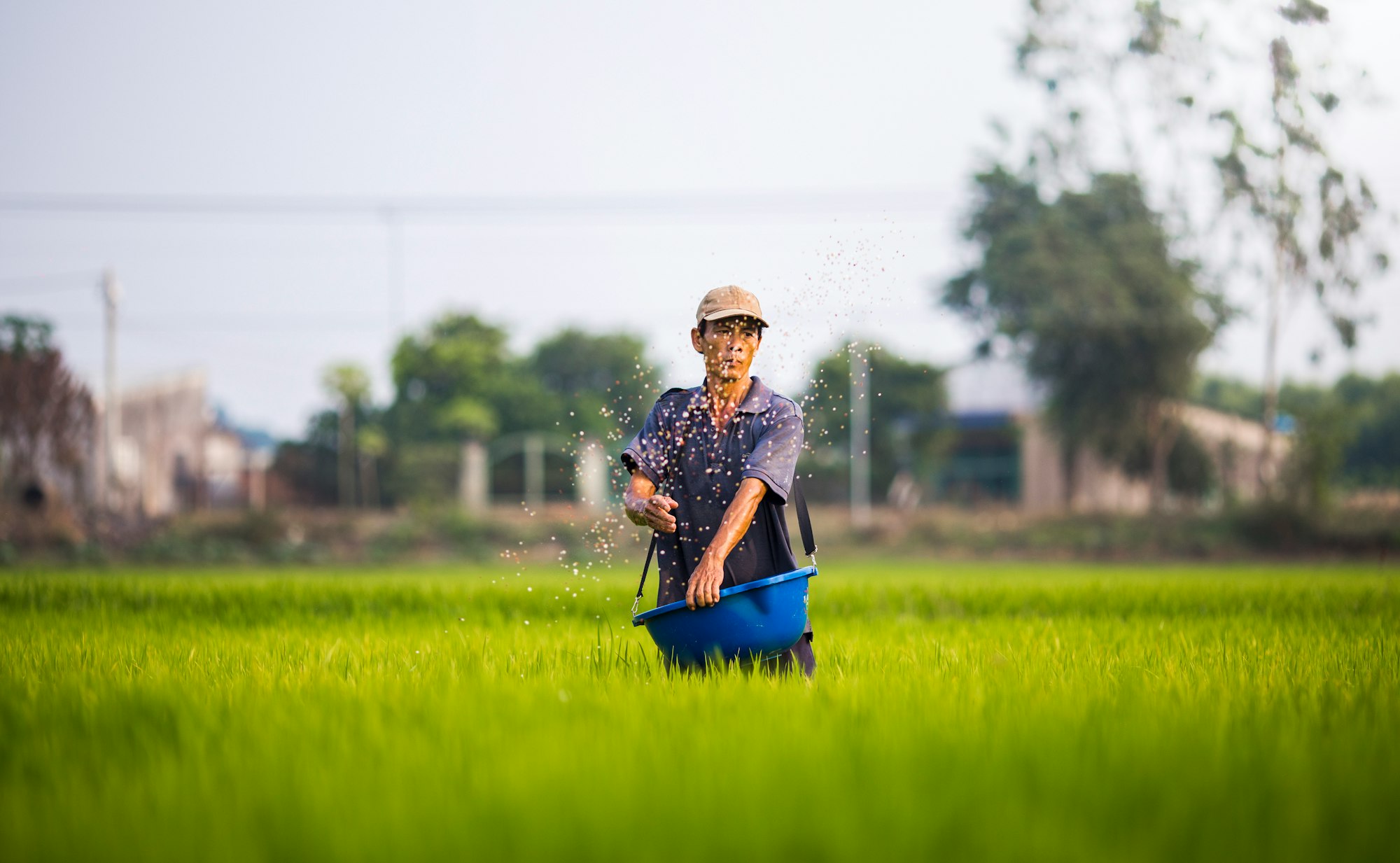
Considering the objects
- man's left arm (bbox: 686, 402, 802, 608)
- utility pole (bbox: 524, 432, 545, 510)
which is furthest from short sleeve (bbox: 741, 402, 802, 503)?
utility pole (bbox: 524, 432, 545, 510)

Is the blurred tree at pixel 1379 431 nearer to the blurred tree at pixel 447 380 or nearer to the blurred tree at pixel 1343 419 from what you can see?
the blurred tree at pixel 1343 419

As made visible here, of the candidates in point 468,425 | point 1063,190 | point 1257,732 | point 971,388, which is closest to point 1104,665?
point 1257,732

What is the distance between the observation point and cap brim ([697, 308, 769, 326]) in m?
4.05

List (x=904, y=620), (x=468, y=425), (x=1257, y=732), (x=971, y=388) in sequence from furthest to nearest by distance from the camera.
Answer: (x=971, y=388) < (x=468, y=425) < (x=904, y=620) < (x=1257, y=732)

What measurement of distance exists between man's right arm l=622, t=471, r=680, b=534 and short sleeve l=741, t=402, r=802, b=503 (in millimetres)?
321

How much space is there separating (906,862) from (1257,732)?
1.54 m

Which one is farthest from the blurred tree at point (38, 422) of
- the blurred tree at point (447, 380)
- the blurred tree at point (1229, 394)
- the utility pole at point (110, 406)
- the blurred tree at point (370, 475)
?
the blurred tree at point (1229, 394)

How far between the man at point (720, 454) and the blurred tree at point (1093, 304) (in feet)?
81.8

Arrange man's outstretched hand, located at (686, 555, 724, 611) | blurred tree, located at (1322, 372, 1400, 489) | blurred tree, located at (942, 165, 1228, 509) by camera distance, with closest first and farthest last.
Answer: man's outstretched hand, located at (686, 555, 724, 611)
blurred tree, located at (942, 165, 1228, 509)
blurred tree, located at (1322, 372, 1400, 489)

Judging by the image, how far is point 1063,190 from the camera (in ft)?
93.9

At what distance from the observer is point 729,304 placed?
4.09m

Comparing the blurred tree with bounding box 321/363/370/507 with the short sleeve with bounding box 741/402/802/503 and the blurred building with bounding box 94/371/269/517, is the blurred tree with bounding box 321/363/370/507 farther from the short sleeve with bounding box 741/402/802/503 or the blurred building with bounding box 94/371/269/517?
the short sleeve with bounding box 741/402/802/503

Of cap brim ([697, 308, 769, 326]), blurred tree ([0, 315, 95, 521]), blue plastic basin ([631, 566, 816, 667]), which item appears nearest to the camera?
blue plastic basin ([631, 566, 816, 667])

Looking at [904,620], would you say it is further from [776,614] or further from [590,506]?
[590,506]
